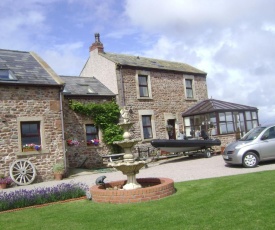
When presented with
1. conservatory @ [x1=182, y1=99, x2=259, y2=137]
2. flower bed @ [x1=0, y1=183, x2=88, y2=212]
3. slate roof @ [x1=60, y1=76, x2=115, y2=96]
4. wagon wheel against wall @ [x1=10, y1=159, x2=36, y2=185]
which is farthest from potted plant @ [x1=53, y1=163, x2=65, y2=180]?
conservatory @ [x1=182, y1=99, x2=259, y2=137]

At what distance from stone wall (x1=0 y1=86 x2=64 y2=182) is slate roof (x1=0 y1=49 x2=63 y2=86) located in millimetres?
362

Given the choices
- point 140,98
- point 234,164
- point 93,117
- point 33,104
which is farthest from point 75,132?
point 234,164

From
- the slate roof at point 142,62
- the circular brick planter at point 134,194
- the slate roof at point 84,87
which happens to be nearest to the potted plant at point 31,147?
the slate roof at point 84,87

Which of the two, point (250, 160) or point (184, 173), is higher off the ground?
point (250, 160)

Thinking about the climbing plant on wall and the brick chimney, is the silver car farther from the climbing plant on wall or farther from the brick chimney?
the brick chimney

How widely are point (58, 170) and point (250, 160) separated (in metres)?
8.54

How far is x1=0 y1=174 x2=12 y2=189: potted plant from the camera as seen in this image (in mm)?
13430

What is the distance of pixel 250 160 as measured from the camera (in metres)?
13.0

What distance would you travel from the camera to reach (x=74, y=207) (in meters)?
8.02

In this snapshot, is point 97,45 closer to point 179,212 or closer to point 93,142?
point 93,142

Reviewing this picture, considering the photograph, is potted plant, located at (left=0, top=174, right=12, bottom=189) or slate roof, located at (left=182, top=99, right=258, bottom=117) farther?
slate roof, located at (left=182, top=99, right=258, bottom=117)

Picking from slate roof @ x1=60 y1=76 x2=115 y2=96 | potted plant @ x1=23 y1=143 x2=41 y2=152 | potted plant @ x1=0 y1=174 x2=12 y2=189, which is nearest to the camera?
potted plant @ x1=0 y1=174 x2=12 y2=189

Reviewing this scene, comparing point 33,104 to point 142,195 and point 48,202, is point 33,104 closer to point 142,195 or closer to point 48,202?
point 48,202

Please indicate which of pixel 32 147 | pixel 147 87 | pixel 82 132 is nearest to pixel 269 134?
pixel 82 132
